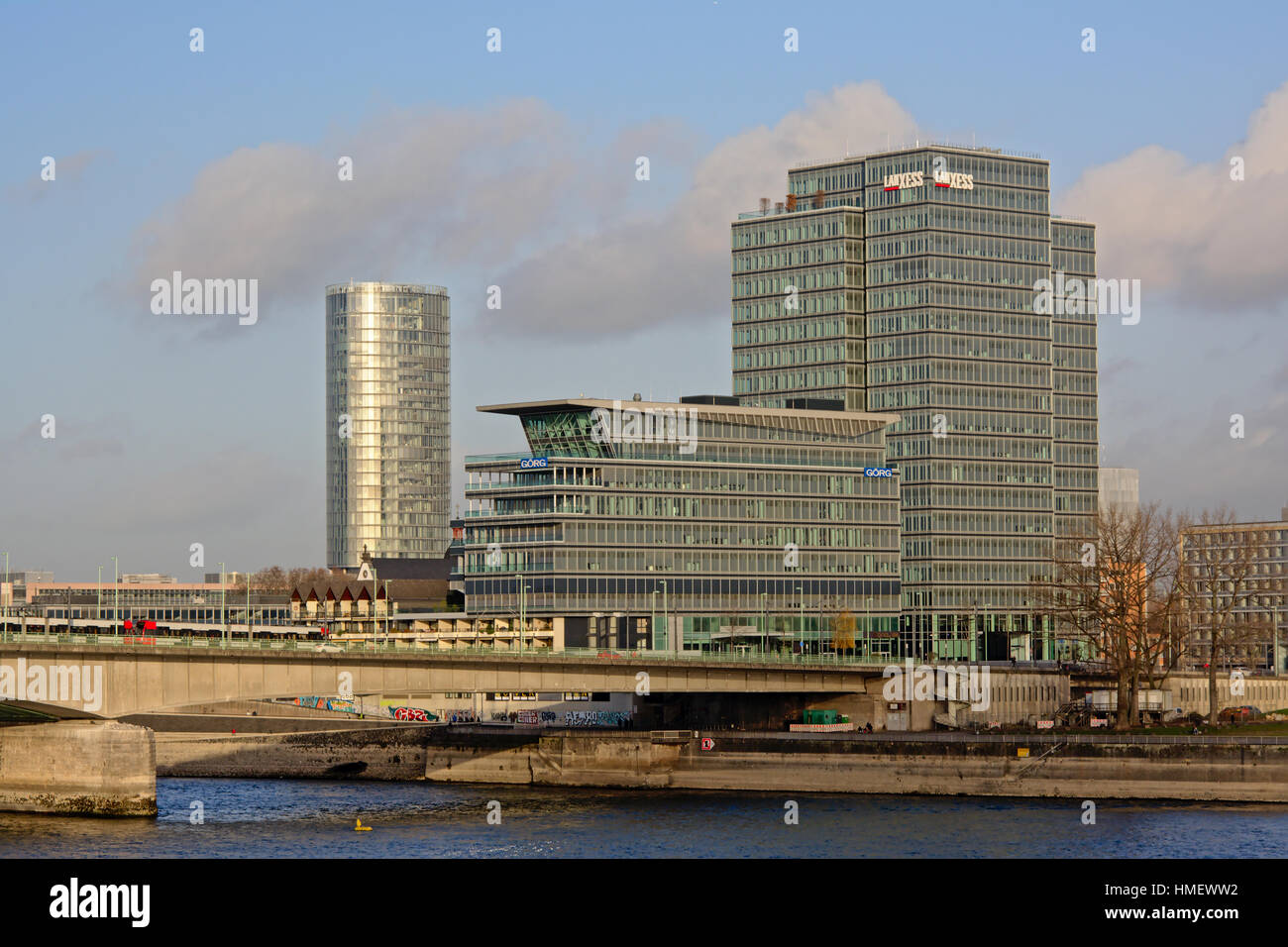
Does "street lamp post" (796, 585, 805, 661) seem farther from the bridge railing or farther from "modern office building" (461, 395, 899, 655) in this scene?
the bridge railing

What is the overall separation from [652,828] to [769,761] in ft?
86.5

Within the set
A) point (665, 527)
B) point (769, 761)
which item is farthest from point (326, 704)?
point (769, 761)

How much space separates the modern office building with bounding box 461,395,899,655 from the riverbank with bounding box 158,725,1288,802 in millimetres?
37441

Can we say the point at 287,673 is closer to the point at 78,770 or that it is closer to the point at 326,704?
the point at 78,770

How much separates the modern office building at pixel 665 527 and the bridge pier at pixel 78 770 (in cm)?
7155

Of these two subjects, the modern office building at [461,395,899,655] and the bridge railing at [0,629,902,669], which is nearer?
the bridge railing at [0,629,902,669]

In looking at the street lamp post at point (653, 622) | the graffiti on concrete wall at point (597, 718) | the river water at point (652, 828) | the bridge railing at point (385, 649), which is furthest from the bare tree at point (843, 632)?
the river water at point (652, 828)

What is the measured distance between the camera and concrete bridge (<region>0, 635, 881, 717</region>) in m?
105

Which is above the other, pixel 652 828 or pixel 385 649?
pixel 385 649

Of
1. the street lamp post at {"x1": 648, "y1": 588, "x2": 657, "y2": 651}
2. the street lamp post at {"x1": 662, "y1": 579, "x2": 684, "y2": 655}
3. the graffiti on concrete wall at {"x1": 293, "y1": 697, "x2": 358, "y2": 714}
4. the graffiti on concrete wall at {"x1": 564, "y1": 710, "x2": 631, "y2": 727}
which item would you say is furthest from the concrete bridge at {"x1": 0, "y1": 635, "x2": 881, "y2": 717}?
→ the street lamp post at {"x1": 662, "y1": 579, "x2": 684, "y2": 655}

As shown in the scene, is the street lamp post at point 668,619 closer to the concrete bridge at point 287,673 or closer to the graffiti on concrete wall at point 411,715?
the graffiti on concrete wall at point 411,715

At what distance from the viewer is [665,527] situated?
187m
